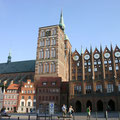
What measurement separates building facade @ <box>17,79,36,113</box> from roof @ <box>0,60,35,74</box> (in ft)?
52.6

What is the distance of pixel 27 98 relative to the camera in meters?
63.7

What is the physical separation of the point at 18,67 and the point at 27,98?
27093 millimetres

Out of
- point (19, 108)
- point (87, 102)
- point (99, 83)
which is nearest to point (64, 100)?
point (87, 102)

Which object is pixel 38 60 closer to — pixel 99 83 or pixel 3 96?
pixel 3 96

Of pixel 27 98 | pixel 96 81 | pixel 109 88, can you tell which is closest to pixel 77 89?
pixel 96 81

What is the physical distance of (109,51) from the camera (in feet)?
183

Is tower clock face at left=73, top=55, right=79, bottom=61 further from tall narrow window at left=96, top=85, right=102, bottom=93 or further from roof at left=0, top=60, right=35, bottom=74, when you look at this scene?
roof at left=0, top=60, right=35, bottom=74

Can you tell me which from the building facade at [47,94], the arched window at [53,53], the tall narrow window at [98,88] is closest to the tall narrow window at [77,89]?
the tall narrow window at [98,88]

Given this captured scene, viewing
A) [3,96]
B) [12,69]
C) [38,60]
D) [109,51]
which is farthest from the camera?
[12,69]

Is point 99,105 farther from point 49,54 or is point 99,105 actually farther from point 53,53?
point 49,54

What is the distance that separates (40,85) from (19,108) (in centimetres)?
1252

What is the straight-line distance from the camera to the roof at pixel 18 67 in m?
83.0

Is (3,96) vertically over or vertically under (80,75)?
under

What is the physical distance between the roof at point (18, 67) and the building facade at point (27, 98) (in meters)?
16.0
